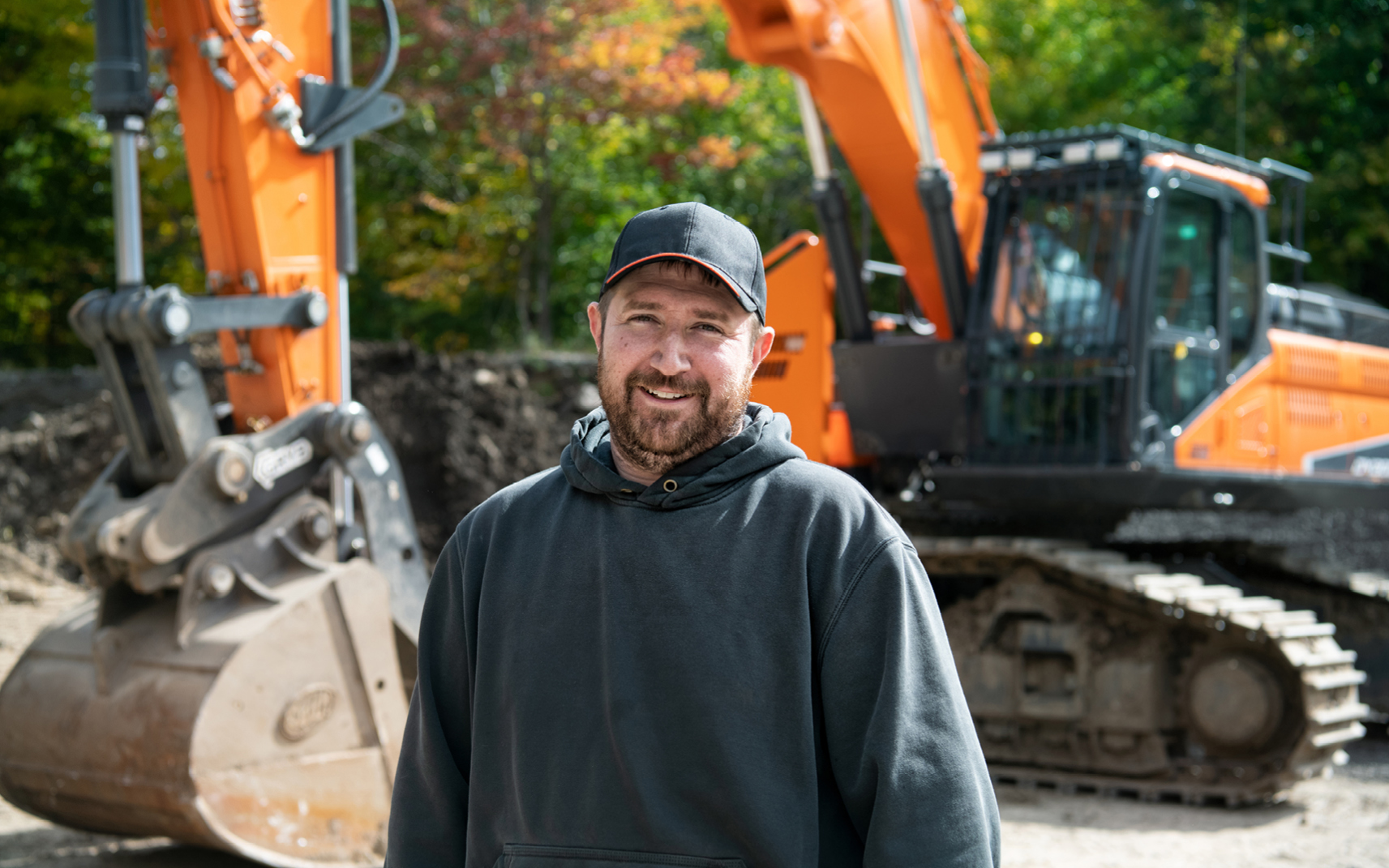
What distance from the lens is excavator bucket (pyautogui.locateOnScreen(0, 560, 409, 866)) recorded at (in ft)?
15.4

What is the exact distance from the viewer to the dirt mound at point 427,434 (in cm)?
1276

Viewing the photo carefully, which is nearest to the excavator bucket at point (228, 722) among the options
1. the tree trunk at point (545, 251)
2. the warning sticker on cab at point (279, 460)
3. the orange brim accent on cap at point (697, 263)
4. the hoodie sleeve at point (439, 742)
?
the warning sticker on cab at point (279, 460)

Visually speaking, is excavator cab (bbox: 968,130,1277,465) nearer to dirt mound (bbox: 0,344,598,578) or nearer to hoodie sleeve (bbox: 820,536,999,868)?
hoodie sleeve (bbox: 820,536,999,868)

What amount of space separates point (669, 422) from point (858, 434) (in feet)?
19.1

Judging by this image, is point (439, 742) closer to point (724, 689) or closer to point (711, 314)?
point (724, 689)

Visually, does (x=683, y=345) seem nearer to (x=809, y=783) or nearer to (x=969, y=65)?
(x=809, y=783)

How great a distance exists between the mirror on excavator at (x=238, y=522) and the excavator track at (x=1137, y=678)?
3162 millimetres

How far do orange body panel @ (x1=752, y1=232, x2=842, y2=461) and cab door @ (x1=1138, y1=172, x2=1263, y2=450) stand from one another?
1.65 metres

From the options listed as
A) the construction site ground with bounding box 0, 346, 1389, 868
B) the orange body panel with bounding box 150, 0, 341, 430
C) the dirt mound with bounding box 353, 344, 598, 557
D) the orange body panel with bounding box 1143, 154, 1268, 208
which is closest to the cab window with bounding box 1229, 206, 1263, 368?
the orange body panel with bounding box 1143, 154, 1268, 208

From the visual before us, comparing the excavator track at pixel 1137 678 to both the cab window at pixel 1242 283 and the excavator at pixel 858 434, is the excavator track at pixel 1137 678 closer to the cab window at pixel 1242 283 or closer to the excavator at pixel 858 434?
the excavator at pixel 858 434

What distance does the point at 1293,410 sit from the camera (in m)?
7.77

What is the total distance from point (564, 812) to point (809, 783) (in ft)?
1.08

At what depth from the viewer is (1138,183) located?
6.97m

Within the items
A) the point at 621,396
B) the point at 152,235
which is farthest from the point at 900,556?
the point at 152,235
